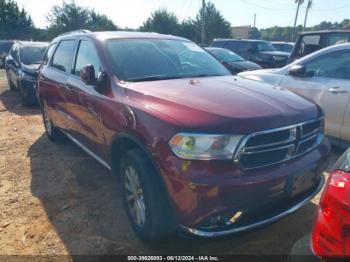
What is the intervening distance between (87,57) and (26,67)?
227 inches

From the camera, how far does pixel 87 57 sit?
13.1 feet

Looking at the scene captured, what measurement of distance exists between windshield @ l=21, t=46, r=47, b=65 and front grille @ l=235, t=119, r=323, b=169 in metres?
8.65

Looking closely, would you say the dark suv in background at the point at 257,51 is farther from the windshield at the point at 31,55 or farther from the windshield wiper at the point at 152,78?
the windshield wiper at the point at 152,78

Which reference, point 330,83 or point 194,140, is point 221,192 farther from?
point 330,83

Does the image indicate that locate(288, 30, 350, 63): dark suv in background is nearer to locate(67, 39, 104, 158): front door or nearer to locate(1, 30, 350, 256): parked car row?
locate(1, 30, 350, 256): parked car row

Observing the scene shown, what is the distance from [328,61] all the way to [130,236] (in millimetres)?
3880

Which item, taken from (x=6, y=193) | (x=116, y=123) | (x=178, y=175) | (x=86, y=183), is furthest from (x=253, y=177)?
(x=6, y=193)

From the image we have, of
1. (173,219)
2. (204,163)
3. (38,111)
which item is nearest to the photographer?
(204,163)

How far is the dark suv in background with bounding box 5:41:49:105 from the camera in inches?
348

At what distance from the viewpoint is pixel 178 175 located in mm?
2383

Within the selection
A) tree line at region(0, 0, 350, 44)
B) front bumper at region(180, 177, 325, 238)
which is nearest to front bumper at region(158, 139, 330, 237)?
front bumper at region(180, 177, 325, 238)

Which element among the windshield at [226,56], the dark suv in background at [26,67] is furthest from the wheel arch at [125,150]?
the windshield at [226,56]

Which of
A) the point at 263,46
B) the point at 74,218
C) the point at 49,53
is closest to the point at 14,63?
the point at 49,53

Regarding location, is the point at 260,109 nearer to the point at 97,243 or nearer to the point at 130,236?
the point at 130,236
